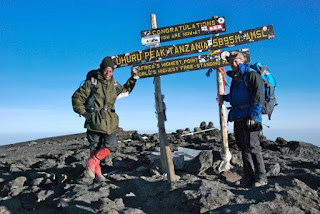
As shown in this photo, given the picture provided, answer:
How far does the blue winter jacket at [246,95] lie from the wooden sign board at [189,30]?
1537 mm

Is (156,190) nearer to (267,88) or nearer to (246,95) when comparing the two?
(246,95)

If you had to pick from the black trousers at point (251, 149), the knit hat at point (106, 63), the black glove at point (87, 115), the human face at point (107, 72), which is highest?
the knit hat at point (106, 63)

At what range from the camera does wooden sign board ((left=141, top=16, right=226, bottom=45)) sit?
21.0 ft

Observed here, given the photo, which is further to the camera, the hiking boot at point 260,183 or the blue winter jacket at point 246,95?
the hiking boot at point 260,183

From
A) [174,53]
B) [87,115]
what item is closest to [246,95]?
[174,53]

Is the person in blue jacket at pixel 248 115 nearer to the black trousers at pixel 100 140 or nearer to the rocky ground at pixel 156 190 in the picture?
the rocky ground at pixel 156 190

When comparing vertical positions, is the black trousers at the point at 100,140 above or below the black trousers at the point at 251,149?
above

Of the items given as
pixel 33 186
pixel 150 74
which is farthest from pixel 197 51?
pixel 33 186

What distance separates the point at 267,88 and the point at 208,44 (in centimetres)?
162

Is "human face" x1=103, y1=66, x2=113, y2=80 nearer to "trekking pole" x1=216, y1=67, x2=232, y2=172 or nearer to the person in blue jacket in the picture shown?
the person in blue jacket

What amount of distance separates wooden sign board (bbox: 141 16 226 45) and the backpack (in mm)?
1507

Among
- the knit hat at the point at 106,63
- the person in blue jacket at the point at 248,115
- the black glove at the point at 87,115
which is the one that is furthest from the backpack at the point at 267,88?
the black glove at the point at 87,115

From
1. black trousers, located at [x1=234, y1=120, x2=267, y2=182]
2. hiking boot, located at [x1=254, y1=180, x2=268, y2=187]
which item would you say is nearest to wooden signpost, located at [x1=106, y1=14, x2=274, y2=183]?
black trousers, located at [x1=234, y1=120, x2=267, y2=182]

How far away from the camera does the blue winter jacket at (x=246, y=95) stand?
5160 mm
